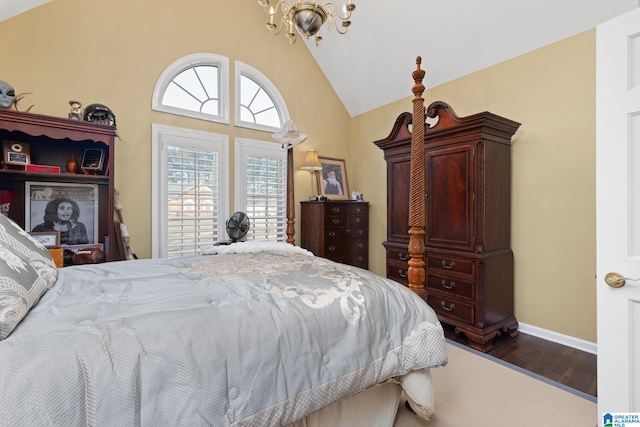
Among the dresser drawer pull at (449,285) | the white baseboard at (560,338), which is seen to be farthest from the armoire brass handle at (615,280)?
the white baseboard at (560,338)

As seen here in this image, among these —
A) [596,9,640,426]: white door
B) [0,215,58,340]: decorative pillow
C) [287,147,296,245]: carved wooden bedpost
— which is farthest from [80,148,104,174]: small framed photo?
[596,9,640,426]: white door

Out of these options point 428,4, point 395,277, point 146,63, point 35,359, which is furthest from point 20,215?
point 428,4

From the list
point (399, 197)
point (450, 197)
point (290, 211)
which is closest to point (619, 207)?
point (450, 197)

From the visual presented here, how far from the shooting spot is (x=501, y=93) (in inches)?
128

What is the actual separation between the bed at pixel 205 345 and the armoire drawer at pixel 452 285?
1545 mm

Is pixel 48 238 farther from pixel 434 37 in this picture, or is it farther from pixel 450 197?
pixel 434 37

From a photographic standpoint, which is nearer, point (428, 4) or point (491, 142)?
point (491, 142)

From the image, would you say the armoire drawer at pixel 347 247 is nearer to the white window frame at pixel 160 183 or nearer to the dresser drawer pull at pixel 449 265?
the dresser drawer pull at pixel 449 265

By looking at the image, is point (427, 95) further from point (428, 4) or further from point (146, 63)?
point (146, 63)

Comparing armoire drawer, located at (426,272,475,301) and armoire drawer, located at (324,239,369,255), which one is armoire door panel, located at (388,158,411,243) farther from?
armoire drawer, located at (324,239,369,255)

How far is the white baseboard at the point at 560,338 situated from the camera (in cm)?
268

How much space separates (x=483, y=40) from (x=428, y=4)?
26.9 inches

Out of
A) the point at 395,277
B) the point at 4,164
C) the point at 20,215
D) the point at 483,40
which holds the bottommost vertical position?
the point at 395,277

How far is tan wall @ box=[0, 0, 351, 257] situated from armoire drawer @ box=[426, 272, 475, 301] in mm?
2699
